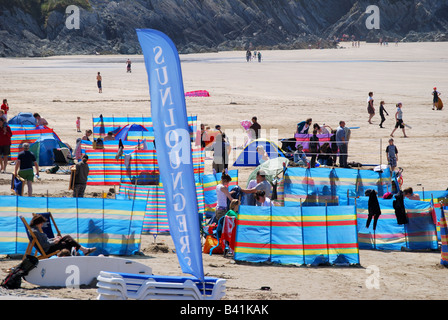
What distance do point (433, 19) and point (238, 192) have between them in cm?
11757

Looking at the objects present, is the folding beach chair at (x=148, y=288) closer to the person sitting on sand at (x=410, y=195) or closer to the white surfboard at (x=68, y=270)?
the white surfboard at (x=68, y=270)

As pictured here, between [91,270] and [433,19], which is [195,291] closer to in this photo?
[91,270]

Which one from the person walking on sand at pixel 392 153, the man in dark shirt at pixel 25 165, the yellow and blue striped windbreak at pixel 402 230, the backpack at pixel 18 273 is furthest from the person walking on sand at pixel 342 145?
the backpack at pixel 18 273

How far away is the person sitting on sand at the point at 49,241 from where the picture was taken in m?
10.7

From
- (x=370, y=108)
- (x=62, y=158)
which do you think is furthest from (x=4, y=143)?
(x=370, y=108)

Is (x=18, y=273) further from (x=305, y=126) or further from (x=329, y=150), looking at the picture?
(x=305, y=126)

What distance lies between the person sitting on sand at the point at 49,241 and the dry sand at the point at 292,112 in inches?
31.2

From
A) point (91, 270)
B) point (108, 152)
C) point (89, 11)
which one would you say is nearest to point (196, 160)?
point (108, 152)

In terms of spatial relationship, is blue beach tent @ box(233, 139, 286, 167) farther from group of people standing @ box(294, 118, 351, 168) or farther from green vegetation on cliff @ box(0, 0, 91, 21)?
green vegetation on cliff @ box(0, 0, 91, 21)

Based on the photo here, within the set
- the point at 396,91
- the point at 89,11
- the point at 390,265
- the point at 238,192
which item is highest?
the point at 89,11

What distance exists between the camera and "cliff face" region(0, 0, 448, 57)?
9369cm

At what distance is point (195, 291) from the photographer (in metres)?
7.98

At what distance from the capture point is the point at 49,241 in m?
10.9

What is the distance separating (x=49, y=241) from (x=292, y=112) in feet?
76.9
